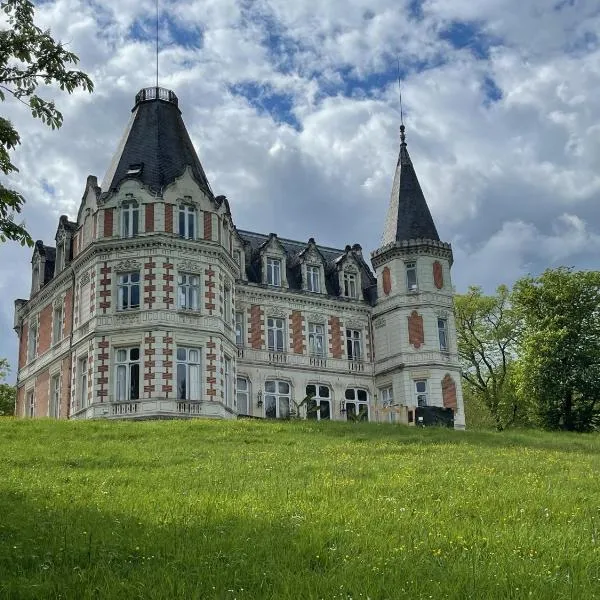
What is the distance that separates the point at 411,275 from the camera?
5075 cm

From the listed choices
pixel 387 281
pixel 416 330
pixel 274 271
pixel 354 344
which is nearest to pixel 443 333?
pixel 416 330

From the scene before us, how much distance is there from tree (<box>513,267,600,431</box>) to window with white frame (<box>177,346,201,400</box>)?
23.0m

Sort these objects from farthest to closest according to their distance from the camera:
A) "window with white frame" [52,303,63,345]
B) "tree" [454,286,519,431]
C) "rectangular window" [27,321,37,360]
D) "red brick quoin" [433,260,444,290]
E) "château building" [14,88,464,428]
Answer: "tree" [454,286,519,431]
"red brick quoin" [433,260,444,290]
"rectangular window" [27,321,37,360]
"window with white frame" [52,303,63,345]
"château building" [14,88,464,428]

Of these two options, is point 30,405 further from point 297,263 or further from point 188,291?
point 297,263

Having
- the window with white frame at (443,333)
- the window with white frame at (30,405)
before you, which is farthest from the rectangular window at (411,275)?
the window with white frame at (30,405)

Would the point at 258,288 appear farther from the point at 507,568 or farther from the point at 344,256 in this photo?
the point at 507,568

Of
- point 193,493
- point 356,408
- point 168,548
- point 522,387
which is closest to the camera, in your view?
point 168,548

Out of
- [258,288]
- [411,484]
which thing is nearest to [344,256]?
[258,288]

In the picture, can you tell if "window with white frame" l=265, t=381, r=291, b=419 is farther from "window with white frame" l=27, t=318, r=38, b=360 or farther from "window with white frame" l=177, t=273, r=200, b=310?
"window with white frame" l=27, t=318, r=38, b=360

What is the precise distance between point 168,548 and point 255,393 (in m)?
35.4

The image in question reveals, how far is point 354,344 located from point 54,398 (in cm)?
1786

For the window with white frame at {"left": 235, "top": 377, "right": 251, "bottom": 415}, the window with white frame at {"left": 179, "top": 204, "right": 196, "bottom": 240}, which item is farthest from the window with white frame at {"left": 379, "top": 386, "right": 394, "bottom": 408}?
the window with white frame at {"left": 179, "top": 204, "right": 196, "bottom": 240}

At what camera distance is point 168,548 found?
38.2 ft

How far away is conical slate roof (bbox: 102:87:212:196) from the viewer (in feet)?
140
